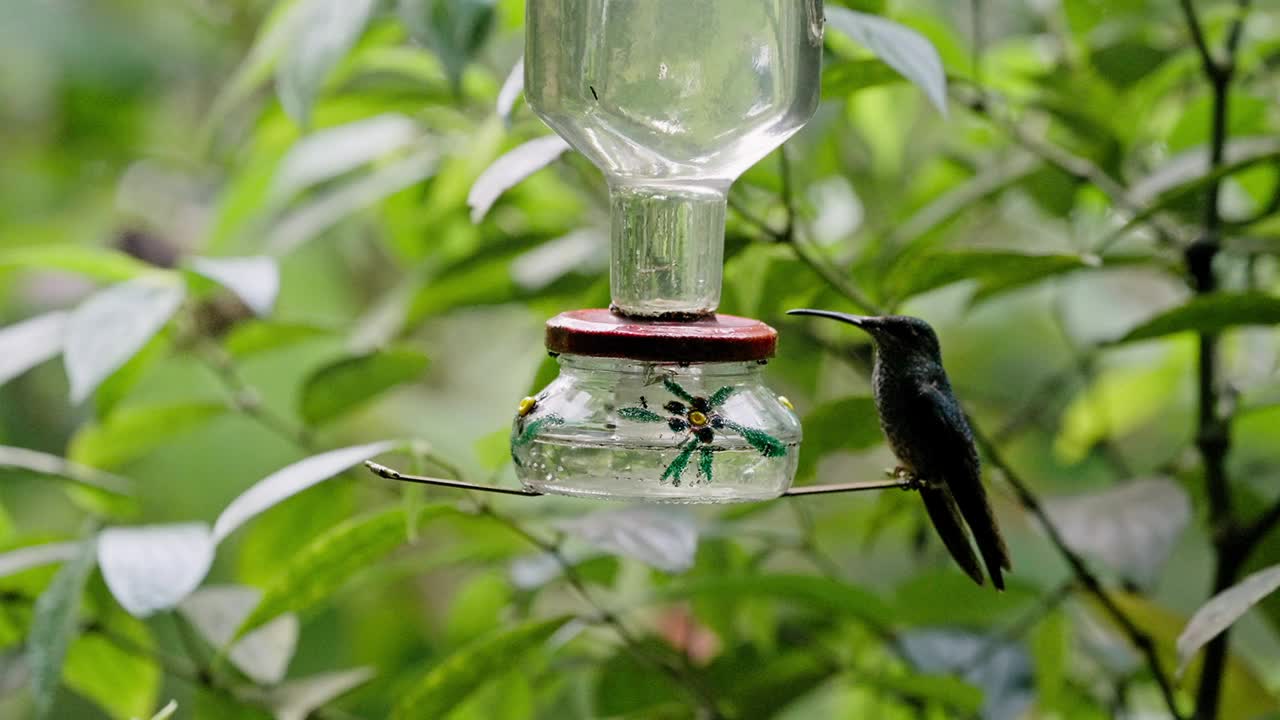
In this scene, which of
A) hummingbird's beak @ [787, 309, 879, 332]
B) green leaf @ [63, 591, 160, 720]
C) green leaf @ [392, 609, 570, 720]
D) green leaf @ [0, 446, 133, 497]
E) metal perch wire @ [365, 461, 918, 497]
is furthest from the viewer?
green leaf @ [63, 591, 160, 720]

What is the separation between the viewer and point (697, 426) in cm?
77

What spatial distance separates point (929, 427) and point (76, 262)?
2.65ft

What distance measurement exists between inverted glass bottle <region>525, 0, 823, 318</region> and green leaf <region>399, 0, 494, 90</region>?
7cm

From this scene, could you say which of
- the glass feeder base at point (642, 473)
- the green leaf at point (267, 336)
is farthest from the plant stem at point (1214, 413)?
the green leaf at point (267, 336)

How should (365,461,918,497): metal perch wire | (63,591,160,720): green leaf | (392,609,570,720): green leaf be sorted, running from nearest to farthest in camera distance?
(365,461,918,497): metal perch wire < (392,609,570,720): green leaf < (63,591,160,720): green leaf

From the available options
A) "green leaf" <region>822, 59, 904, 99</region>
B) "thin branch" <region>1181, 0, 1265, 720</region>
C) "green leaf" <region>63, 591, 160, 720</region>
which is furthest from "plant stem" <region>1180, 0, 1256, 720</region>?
"green leaf" <region>63, 591, 160, 720</region>

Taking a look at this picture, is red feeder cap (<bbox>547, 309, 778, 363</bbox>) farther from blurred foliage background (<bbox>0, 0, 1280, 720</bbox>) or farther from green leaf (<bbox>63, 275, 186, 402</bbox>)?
green leaf (<bbox>63, 275, 186, 402</bbox>)

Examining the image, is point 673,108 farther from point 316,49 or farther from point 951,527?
point 951,527

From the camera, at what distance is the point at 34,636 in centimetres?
94

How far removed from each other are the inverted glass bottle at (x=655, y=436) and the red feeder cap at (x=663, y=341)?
0.01 metres

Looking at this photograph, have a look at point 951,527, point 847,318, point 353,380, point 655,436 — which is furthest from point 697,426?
point 353,380

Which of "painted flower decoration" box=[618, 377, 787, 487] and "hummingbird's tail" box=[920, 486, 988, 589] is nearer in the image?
"painted flower decoration" box=[618, 377, 787, 487]

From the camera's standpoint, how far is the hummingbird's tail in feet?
2.92

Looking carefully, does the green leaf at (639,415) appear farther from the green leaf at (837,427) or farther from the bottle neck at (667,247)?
the green leaf at (837,427)
